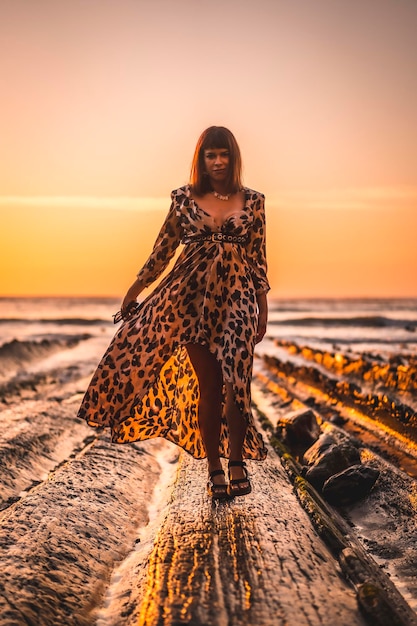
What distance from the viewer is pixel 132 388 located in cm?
485

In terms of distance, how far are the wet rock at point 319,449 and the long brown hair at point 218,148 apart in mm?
2032

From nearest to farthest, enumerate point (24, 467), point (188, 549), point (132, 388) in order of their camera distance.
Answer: point (188, 549) < point (132, 388) < point (24, 467)

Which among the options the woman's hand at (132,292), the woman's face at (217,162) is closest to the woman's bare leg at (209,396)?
the woman's hand at (132,292)

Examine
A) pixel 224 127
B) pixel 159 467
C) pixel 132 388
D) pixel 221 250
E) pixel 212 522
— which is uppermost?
pixel 224 127

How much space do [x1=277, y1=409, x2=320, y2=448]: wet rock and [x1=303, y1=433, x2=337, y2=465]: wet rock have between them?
3.10 ft

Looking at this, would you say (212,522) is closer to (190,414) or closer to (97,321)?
(190,414)

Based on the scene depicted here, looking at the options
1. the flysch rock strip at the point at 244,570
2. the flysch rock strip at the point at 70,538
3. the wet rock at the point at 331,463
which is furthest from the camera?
the wet rock at the point at 331,463

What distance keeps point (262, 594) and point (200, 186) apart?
2716mm

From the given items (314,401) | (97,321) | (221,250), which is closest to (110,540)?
(221,250)

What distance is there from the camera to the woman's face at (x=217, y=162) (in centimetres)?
461

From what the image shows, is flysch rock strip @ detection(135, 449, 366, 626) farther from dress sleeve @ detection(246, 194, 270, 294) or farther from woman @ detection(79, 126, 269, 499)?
dress sleeve @ detection(246, 194, 270, 294)

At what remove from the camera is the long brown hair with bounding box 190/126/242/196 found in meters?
4.62

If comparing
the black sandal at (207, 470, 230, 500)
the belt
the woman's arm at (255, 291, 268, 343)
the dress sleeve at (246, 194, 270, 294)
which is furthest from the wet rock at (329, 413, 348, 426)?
the belt

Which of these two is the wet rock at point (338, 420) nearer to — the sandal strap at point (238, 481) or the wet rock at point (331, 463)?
the wet rock at point (331, 463)
